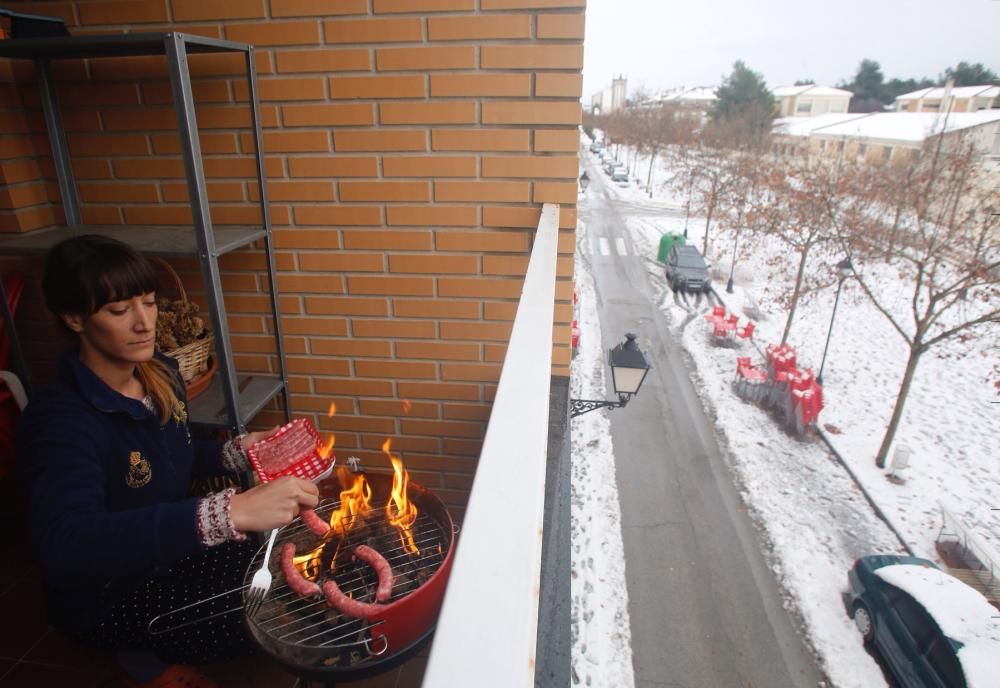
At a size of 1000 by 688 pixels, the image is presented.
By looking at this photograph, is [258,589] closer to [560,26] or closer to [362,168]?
[362,168]

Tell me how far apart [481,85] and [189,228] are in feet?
3.86

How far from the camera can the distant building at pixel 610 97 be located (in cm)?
8300

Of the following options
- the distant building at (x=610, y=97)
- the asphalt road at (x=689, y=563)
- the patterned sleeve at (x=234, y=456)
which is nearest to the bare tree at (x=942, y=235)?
the asphalt road at (x=689, y=563)

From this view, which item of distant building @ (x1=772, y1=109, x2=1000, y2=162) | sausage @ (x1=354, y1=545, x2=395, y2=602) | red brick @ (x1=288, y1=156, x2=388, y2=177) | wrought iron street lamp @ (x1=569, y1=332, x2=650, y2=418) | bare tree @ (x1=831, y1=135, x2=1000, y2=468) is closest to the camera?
sausage @ (x1=354, y1=545, x2=395, y2=602)

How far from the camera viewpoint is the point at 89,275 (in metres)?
1.30

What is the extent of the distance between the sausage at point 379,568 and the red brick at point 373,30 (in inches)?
63.2

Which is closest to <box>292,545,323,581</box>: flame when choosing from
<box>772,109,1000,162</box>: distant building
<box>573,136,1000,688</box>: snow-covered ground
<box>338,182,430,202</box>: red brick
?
<box>338,182,430,202</box>: red brick

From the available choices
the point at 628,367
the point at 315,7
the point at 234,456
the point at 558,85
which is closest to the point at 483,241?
the point at 558,85

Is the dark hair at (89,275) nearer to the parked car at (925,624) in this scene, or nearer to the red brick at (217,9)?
the red brick at (217,9)

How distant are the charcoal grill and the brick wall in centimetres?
54

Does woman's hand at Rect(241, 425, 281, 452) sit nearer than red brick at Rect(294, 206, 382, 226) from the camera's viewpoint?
Yes

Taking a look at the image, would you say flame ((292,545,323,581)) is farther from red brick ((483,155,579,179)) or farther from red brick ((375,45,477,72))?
red brick ((375,45,477,72))

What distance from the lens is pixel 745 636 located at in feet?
24.2

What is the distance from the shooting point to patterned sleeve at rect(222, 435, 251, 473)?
1.77m
